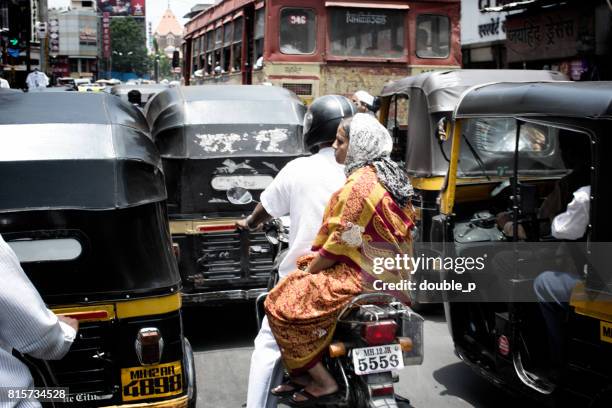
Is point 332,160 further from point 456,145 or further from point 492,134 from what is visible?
point 492,134

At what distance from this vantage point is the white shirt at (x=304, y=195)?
163 inches

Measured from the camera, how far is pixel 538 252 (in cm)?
500

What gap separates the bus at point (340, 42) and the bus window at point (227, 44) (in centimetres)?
53

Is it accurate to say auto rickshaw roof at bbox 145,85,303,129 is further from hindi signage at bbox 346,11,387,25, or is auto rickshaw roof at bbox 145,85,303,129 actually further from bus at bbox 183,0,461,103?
hindi signage at bbox 346,11,387,25

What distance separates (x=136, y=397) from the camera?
3781 mm

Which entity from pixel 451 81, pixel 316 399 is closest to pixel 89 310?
pixel 316 399

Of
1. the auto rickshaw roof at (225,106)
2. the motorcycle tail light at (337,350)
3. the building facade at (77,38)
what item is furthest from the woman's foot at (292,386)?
the building facade at (77,38)

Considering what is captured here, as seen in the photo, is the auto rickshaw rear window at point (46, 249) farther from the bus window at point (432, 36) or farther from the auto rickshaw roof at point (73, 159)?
the bus window at point (432, 36)

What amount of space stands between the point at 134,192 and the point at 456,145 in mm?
2462

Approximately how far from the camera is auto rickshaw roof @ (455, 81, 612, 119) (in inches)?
150

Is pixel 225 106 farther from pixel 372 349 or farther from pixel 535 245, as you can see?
pixel 372 349

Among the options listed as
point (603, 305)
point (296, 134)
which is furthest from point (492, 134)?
point (603, 305)
